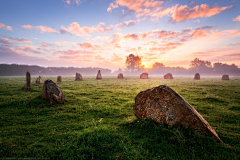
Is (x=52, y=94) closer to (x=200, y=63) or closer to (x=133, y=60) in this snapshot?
(x=133, y=60)

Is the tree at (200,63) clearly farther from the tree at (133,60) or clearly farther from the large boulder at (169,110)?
the large boulder at (169,110)

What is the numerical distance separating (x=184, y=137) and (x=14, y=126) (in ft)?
26.7

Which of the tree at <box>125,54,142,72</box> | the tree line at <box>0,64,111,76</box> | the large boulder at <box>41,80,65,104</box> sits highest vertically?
the tree at <box>125,54,142,72</box>

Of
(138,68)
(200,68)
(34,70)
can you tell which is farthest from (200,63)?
(34,70)

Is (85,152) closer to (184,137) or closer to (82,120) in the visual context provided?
(82,120)

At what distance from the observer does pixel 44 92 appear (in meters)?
9.62

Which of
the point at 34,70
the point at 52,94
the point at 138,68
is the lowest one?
the point at 52,94

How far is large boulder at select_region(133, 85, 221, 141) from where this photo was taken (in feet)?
14.6

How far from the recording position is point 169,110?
497cm

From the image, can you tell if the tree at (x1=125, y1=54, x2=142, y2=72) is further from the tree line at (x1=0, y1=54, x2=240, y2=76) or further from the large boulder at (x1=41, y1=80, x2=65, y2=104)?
the large boulder at (x1=41, y1=80, x2=65, y2=104)

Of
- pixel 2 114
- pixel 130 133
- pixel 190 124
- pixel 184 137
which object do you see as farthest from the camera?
pixel 2 114

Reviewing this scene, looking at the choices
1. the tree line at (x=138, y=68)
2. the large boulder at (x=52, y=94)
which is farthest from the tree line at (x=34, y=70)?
the large boulder at (x=52, y=94)

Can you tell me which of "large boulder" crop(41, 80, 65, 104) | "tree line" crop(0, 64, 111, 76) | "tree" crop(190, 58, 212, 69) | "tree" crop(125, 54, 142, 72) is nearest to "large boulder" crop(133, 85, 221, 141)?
"large boulder" crop(41, 80, 65, 104)

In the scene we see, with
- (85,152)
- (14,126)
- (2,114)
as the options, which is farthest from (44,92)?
(85,152)
